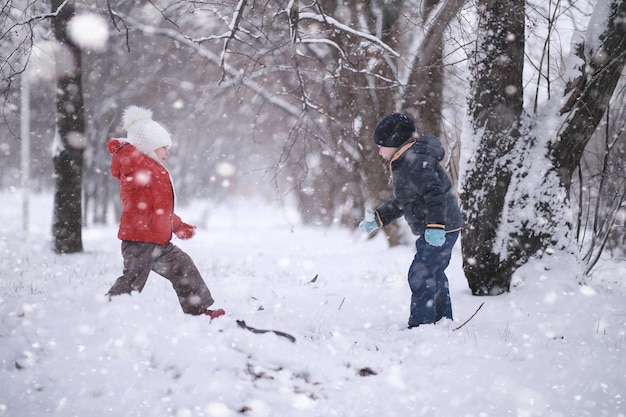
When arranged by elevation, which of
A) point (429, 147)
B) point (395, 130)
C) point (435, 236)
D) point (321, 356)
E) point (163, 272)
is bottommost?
point (321, 356)

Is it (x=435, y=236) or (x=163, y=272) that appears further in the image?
(x=163, y=272)

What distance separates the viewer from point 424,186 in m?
3.18

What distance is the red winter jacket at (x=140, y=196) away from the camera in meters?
3.29

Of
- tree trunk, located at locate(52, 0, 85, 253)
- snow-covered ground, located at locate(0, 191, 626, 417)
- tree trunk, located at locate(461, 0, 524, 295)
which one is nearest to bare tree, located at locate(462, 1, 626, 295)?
tree trunk, located at locate(461, 0, 524, 295)

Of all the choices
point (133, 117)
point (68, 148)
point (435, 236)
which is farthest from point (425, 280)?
point (68, 148)

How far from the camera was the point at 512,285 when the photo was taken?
4.05 metres

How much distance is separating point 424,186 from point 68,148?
7.19 metres

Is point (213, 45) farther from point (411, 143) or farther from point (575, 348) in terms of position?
point (575, 348)

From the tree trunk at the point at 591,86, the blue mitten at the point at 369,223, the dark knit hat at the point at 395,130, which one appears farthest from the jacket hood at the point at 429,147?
the tree trunk at the point at 591,86


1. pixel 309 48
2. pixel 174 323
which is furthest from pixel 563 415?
pixel 309 48

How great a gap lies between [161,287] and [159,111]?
11241mm

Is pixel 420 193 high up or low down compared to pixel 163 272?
up

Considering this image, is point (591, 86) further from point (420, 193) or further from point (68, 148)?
point (68, 148)

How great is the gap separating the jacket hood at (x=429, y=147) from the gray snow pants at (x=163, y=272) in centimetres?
204
